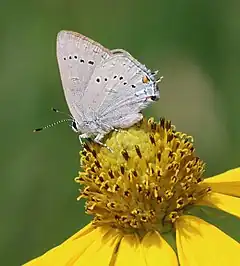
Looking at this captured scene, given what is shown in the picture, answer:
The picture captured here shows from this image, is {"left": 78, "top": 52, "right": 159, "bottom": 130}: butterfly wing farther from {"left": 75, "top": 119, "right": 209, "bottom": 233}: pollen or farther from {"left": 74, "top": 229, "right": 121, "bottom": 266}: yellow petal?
{"left": 74, "top": 229, "right": 121, "bottom": 266}: yellow petal

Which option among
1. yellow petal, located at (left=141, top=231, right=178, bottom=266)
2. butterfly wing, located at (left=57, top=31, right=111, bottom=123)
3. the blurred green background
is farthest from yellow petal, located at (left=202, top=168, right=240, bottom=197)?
the blurred green background

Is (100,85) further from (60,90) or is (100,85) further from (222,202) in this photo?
(60,90)

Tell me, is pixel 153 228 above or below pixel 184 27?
below

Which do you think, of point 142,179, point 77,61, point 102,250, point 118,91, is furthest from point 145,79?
point 102,250

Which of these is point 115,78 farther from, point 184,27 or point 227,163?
point 184,27

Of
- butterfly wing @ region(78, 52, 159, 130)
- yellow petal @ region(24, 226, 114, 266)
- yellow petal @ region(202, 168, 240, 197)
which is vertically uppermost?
butterfly wing @ region(78, 52, 159, 130)

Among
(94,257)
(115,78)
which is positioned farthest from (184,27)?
(94,257)

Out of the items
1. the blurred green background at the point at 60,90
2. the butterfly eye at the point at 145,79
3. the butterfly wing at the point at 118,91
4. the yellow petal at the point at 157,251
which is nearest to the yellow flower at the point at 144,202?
the yellow petal at the point at 157,251
